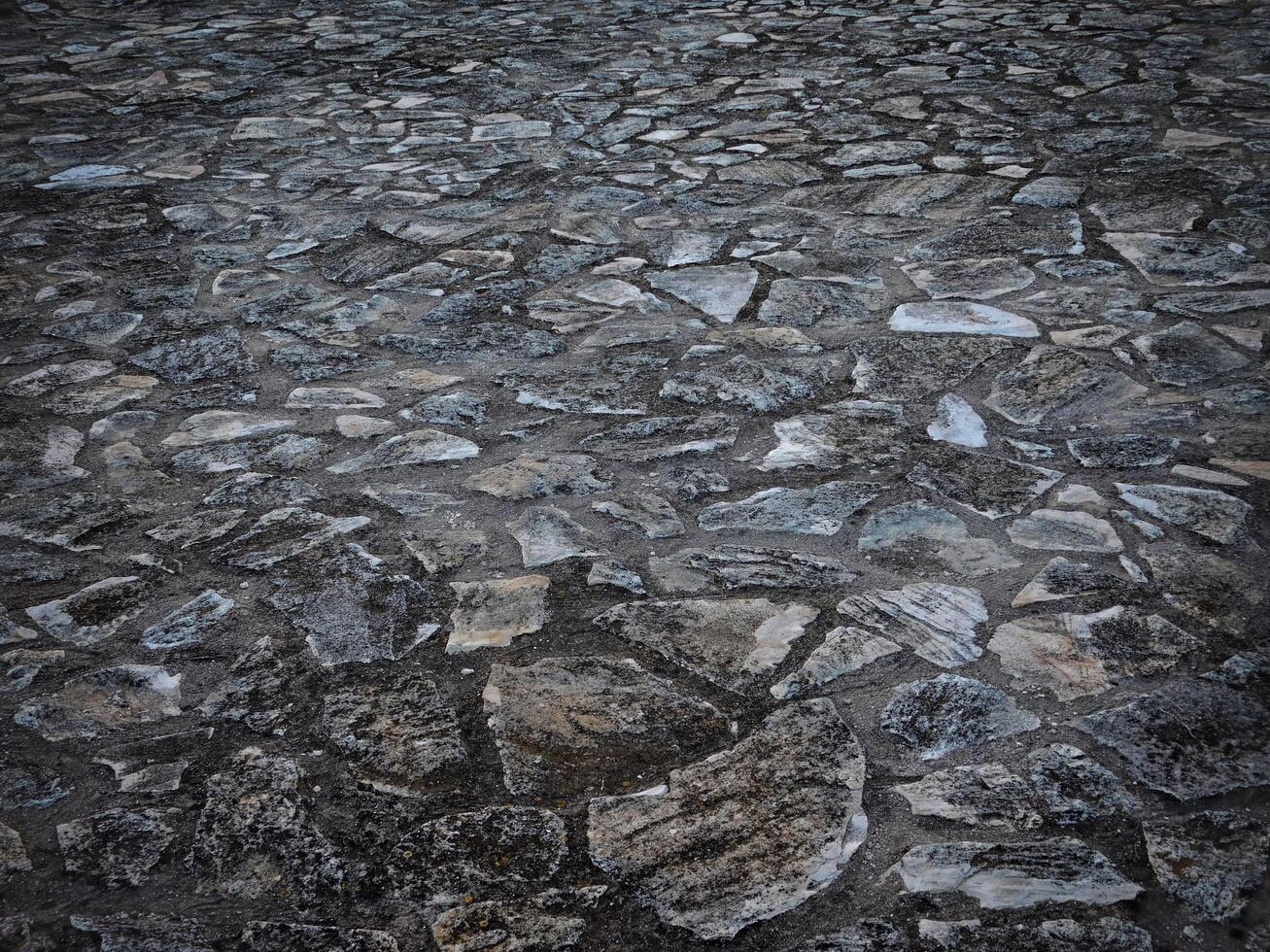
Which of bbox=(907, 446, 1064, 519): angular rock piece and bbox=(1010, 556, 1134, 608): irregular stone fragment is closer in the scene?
bbox=(1010, 556, 1134, 608): irregular stone fragment

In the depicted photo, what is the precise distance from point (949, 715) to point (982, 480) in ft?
2.89

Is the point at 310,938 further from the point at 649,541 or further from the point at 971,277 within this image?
the point at 971,277

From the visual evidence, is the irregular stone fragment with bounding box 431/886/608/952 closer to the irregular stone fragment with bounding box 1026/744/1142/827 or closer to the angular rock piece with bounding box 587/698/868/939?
the angular rock piece with bounding box 587/698/868/939

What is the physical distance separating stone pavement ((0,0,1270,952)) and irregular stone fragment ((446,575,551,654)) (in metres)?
0.01

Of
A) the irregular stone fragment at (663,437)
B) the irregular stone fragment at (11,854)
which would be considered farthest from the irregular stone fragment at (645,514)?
the irregular stone fragment at (11,854)

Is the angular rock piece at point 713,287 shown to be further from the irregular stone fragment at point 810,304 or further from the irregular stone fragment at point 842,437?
the irregular stone fragment at point 842,437

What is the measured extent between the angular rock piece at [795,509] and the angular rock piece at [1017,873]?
0.96 metres

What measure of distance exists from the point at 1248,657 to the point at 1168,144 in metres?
3.53

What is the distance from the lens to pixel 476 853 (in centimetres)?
173

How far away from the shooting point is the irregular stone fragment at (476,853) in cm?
167

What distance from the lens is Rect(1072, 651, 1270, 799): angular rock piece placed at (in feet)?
5.79

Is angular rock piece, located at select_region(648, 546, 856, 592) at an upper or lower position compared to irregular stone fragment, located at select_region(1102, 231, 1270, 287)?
lower

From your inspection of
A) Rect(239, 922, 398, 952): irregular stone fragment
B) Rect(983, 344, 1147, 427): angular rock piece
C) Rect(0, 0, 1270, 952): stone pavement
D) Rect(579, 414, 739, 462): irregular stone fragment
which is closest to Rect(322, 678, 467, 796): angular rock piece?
Rect(0, 0, 1270, 952): stone pavement

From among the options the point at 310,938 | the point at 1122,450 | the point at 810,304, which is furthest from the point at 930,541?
the point at 310,938
